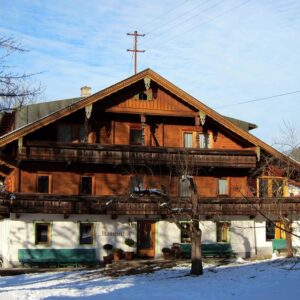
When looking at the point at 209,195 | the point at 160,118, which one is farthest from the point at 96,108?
the point at 209,195

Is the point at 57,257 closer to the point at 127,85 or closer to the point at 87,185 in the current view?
the point at 87,185

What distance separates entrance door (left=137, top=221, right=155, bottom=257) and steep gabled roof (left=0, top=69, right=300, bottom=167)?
7.37 m

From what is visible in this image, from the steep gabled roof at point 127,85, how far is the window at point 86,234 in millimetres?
6157

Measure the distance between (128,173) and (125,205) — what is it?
2.49 metres

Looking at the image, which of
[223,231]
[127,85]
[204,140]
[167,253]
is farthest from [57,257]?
[204,140]

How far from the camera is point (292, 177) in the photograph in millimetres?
34781

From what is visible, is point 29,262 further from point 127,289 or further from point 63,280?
point 127,289

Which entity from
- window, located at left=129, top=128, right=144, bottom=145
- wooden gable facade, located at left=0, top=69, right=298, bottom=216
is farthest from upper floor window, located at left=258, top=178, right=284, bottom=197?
window, located at left=129, top=128, right=144, bottom=145

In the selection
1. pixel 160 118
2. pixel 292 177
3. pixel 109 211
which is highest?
pixel 160 118

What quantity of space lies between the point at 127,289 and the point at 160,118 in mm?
15855

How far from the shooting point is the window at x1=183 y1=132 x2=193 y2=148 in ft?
113

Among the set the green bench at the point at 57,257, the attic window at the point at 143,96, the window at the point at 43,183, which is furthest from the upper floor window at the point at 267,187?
the window at the point at 43,183

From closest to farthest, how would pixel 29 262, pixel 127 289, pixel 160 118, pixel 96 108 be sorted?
1. pixel 127 289
2. pixel 29 262
3. pixel 96 108
4. pixel 160 118

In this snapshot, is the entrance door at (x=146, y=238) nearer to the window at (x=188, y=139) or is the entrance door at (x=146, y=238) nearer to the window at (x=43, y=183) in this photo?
the window at (x=188, y=139)
